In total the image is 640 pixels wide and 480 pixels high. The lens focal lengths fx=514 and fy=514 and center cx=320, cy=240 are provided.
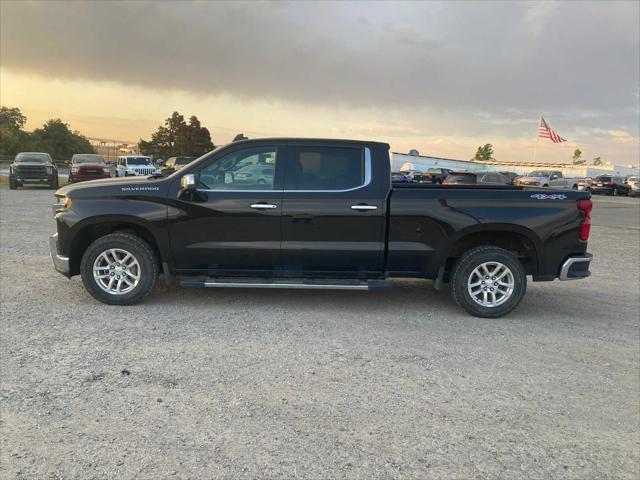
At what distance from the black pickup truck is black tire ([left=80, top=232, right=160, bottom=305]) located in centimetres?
1

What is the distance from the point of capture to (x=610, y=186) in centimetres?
4469

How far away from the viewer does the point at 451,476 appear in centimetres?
282

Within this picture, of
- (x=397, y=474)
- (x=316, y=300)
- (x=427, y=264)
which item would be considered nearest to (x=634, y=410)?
(x=397, y=474)

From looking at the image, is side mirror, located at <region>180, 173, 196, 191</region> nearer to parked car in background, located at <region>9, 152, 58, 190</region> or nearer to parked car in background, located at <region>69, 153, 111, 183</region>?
parked car in background, located at <region>9, 152, 58, 190</region>

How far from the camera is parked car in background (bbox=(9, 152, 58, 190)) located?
24250mm

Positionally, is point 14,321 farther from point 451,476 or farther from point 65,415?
point 451,476

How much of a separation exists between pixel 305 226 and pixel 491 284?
2.20 metres

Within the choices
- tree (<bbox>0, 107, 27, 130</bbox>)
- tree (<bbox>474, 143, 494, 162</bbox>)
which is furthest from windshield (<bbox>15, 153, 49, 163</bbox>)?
tree (<bbox>474, 143, 494, 162</bbox>)

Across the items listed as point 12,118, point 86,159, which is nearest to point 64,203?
point 86,159

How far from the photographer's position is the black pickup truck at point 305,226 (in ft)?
18.7

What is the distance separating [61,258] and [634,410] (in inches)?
224

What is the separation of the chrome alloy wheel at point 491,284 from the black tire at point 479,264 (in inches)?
Answer: 1.5

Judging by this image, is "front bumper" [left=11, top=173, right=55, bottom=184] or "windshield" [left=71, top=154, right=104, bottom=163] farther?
"windshield" [left=71, top=154, right=104, bottom=163]

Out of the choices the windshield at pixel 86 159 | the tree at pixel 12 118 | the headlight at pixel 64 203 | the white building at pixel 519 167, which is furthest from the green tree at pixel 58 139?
the headlight at pixel 64 203
